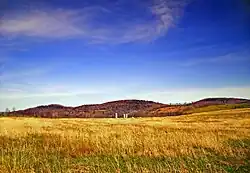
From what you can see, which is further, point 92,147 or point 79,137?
point 79,137

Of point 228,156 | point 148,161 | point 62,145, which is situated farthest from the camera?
point 62,145

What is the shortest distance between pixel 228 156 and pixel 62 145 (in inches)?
289

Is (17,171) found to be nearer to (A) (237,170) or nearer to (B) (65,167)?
(B) (65,167)

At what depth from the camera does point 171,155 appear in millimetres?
12781

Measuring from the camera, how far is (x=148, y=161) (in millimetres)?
11695

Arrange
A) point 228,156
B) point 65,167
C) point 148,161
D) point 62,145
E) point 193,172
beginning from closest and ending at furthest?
point 193,172 < point 65,167 < point 148,161 < point 228,156 < point 62,145

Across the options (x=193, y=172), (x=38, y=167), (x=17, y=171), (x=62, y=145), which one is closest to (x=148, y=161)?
(x=193, y=172)

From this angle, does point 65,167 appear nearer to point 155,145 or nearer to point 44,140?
point 155,145

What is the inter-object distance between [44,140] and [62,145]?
2.35 metres

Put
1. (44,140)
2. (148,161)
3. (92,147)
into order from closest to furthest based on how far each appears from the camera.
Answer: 1. (148,161)
2. (92,147)
3. (44,140)

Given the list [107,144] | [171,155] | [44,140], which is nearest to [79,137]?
[44,140]

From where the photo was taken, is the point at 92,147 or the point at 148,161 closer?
the point at 148,161

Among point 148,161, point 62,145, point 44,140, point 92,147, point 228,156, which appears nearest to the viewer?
point 148,161

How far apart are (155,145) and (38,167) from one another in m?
6.06
